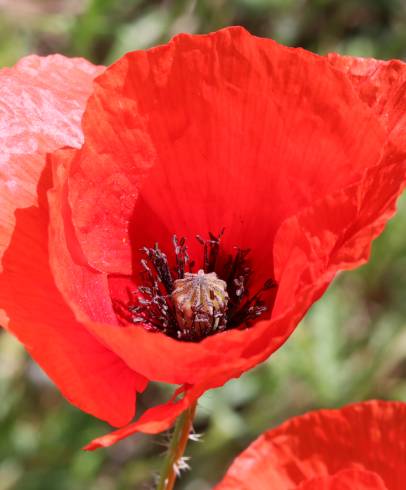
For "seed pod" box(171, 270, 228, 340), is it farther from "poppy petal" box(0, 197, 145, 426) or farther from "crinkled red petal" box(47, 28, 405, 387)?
"poppy petal" box(0, 197, 145, 426)

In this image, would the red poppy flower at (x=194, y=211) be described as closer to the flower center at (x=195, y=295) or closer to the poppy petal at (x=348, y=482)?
the flower center at (x=195, y=295)

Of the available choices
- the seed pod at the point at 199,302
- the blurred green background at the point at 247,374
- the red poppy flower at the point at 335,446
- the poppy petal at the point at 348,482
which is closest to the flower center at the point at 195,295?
the seed pod at the point at 199,302

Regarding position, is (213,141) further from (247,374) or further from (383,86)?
(247,374)

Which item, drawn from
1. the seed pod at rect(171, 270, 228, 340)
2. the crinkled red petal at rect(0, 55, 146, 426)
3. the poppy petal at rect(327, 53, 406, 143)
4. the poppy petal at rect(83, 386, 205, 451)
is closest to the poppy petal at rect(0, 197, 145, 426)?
the crinkled red petal at rect(0, 55, 146, 426)

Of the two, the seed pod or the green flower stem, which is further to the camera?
the seed pod

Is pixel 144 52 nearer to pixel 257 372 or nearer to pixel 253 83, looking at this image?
pixel 253 83

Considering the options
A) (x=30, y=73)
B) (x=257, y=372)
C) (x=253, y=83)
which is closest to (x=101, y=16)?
(x=257, y=372)
